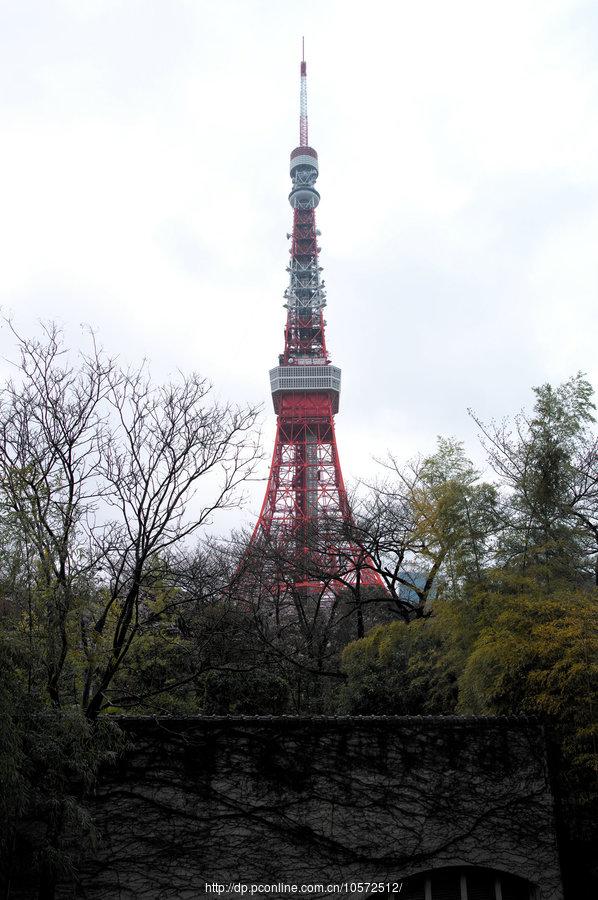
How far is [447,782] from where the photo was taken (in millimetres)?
5516

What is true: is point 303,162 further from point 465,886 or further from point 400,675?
point 465,886

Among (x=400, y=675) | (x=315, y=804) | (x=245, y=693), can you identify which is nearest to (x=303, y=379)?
(x=245, y=693)

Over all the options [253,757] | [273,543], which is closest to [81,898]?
[253,757]

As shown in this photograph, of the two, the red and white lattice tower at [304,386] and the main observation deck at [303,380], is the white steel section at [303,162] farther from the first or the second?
the main observation deck at [303,380]

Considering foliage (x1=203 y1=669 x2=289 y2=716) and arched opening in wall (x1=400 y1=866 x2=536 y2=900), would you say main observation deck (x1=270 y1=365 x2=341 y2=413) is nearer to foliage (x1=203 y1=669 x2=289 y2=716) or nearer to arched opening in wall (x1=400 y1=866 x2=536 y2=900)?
foliage (x1=203 y1=669 x2=289 y2=716)

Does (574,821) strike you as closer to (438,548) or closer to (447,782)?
(447,782)

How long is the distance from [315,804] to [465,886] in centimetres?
136

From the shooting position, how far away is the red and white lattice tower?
24.4m

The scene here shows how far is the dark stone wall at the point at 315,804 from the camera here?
516 centimetres

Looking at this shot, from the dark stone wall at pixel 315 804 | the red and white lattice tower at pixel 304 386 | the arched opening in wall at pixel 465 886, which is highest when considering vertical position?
the red and white lattice tower at pixel 304 386

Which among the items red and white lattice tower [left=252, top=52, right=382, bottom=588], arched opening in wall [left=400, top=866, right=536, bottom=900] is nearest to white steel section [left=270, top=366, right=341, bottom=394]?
red and white lattice tower [left=252, top=52, right=382, bottom=588]

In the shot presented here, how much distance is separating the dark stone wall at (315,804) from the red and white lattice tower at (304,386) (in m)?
10.0

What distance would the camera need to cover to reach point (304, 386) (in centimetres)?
2841

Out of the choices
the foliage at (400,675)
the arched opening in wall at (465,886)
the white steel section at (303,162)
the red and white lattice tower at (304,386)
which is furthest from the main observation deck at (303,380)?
the arched opening in wall at (465,886)
